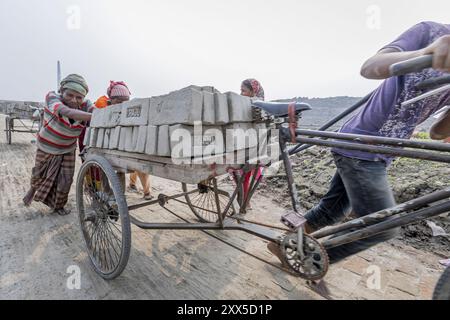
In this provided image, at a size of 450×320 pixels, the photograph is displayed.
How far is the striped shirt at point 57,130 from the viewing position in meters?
2.81

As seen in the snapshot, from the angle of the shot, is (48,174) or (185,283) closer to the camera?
(185,283)

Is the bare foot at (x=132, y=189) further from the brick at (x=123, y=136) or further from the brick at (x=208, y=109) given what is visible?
the brick at (x=208, y=109)

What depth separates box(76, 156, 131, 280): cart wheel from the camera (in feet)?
5.29

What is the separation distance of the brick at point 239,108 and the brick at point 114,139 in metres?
0.92

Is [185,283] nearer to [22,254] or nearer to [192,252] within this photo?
[192,252]

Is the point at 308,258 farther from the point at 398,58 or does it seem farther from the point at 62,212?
the point at 62,212

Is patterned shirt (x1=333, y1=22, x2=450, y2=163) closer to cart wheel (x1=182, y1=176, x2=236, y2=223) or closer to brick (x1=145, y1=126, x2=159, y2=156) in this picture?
cart wheel (x1=182, y1=176, x2=236, y2=223)

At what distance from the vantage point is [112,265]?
1.90 m

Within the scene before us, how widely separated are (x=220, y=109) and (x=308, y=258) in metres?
1.13

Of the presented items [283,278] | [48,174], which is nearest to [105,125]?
[48,174]

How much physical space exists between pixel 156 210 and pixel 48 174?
59.9 inches

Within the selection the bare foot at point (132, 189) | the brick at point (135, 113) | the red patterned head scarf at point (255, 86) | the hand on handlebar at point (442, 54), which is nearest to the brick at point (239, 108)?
the brick at point (135, 113)

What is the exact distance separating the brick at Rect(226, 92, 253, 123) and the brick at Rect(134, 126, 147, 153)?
0.60 meters

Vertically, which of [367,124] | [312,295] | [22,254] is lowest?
[312,295]
